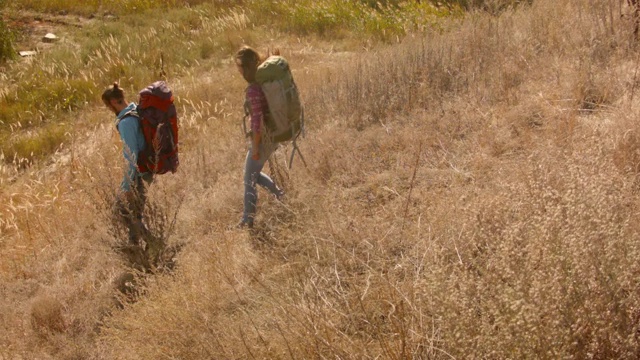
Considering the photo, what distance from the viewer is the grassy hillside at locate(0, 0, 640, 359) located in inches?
104

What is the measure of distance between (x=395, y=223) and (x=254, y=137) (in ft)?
4.30

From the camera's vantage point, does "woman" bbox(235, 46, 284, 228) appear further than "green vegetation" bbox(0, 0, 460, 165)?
No

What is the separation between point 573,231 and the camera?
8.71ft

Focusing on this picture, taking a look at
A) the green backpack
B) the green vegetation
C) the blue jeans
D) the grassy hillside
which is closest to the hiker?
the grassy hillside

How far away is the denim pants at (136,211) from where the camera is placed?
16.4ft

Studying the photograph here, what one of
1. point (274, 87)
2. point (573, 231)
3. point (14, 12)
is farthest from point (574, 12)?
point (14, 12)

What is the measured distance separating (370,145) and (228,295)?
241cm

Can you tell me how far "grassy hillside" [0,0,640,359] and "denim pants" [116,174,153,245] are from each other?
0.34 ft

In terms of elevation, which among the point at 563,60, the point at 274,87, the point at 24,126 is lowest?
the point at 24,126

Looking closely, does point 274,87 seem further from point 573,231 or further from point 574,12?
point 574,12

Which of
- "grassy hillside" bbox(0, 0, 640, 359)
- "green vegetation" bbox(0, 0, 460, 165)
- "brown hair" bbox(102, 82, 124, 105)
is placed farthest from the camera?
"green vegetation" bbox(0, 0, 460, 165)

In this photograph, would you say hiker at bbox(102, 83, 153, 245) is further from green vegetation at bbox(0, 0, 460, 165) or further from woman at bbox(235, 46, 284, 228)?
green vegetation at bbox(0, 0, 460, 165)

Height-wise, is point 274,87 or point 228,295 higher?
point 274,87

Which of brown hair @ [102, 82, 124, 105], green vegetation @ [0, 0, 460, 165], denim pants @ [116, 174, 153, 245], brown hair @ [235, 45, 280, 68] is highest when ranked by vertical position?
brown hair @ [235, 45, 280, 68]
